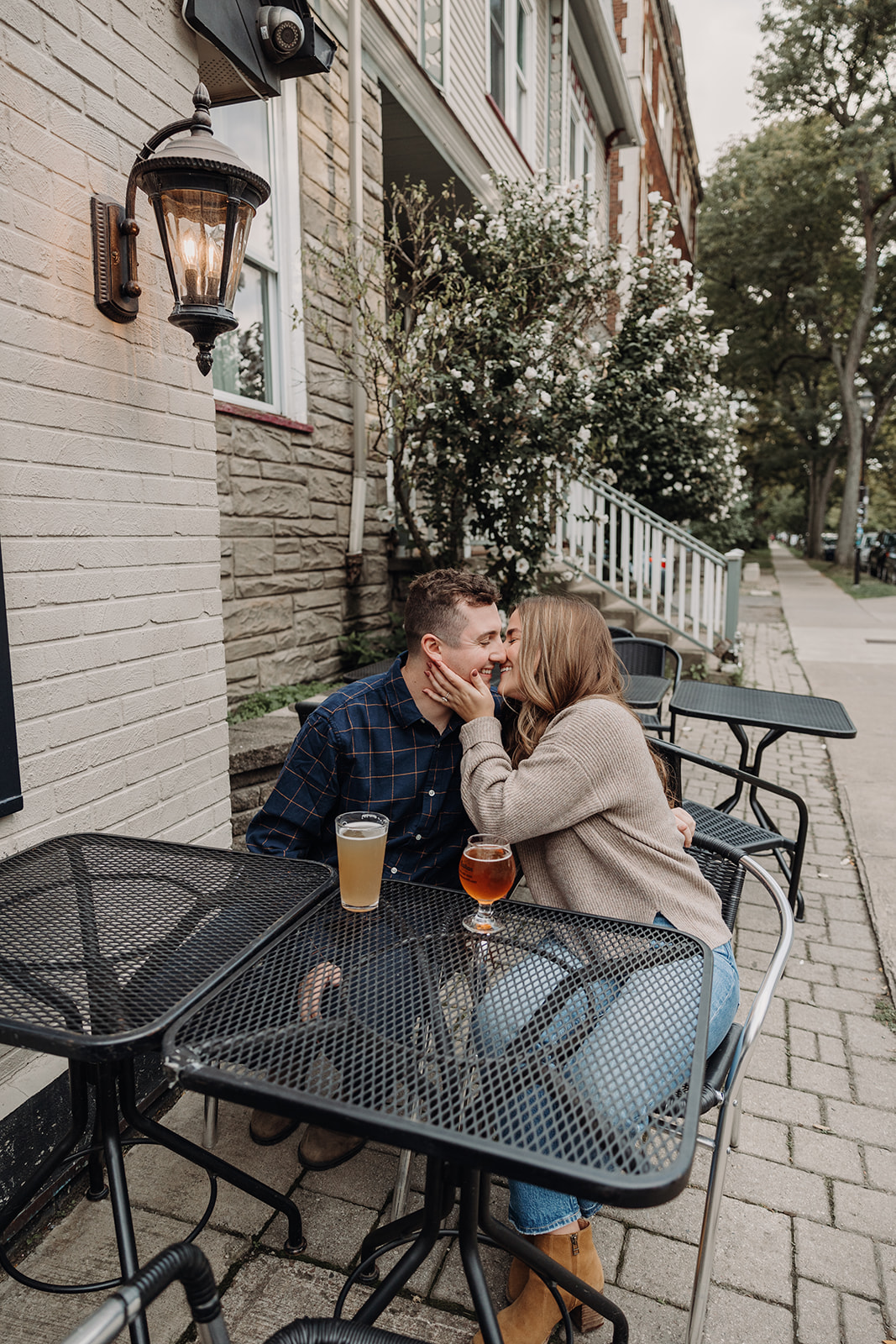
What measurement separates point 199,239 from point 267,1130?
233cm

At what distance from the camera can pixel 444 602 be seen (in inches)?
85.3

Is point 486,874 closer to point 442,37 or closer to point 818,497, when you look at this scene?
point 442,37

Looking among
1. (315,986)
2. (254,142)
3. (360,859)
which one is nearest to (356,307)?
(254,142)

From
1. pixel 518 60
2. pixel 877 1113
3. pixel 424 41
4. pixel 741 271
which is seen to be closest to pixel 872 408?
pixel 741 271

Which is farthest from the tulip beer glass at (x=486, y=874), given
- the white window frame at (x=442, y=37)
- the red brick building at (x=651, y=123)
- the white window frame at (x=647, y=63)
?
the white window frame at (x=647, y=63)

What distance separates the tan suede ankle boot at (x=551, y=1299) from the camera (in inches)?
67.2

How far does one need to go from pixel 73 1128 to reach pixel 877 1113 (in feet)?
7.20

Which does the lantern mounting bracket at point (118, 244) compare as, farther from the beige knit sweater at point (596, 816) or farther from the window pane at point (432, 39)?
the window pane at point (432, 39)

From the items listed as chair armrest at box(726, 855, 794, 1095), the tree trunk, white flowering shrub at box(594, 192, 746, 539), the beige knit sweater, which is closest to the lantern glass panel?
the beige knit sweater

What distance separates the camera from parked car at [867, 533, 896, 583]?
21.0 m

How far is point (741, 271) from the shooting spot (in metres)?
23.5

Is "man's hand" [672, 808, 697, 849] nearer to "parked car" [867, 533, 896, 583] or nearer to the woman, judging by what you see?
the woman

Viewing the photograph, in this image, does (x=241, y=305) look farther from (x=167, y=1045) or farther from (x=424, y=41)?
(x=167, y=1045)

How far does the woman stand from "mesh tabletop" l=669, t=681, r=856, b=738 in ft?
5.94
